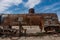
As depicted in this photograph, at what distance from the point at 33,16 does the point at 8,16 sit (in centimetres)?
556

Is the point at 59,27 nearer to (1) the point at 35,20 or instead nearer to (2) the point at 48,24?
(2) the point at 48,24

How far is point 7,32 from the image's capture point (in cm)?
1509

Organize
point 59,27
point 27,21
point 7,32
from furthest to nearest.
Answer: point 27,21 < point 59,27 < point 7,32

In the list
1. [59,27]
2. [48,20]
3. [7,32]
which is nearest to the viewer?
[7,32]

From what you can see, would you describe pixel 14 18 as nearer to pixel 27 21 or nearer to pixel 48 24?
pixel 27 21

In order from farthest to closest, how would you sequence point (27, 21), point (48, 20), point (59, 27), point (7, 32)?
point (27, 21) → point (48, 20) → point (59, 27) → point (7, 32)

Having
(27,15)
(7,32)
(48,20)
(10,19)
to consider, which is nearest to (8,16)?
(10,19)

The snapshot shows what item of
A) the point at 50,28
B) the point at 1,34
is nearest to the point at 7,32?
the point at 1,34

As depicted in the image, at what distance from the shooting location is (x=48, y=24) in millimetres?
17797

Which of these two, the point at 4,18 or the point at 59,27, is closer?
the point at 59,27

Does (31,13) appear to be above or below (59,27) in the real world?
above

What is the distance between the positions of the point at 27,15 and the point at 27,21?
153 centimetres

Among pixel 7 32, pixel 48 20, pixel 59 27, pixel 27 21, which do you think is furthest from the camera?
pixel 27 21

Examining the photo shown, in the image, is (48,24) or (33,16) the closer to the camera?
(48,24)
